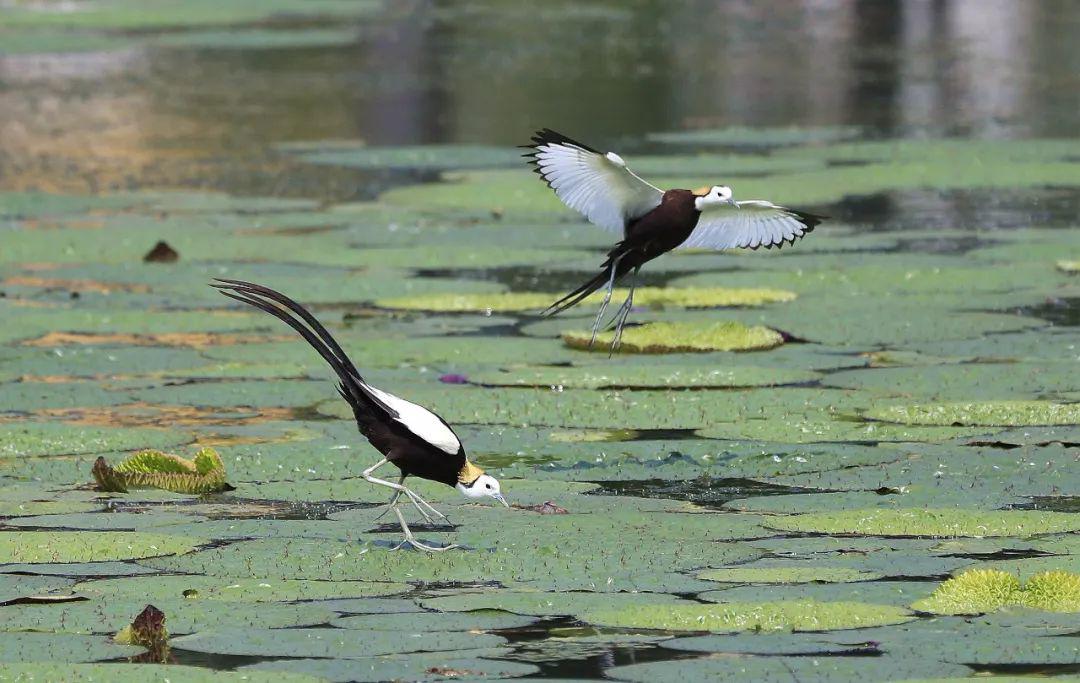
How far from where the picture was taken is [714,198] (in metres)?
7.53

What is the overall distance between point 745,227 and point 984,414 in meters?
1.27

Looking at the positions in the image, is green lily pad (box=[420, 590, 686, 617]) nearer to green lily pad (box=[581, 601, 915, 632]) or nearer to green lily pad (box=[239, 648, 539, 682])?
green lily pad (box=[581, 601, 915, 632])

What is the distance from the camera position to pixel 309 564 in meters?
6.63

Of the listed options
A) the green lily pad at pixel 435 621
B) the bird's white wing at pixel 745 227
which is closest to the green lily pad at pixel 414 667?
the green lily pad at pixel 435 621

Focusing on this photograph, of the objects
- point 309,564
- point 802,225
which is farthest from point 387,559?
point 802,225

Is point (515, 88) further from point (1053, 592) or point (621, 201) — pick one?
point (1053, 592)

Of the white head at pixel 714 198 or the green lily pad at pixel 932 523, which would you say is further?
the white head at pixel 714 198

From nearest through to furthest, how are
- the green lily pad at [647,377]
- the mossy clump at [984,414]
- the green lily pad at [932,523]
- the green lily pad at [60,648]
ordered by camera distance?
1. the green lily pad at [60,648]
2. the green lily pad at [932,523]
3. the mossy clump at [984,414]
4. the green lily pad at [647,377]

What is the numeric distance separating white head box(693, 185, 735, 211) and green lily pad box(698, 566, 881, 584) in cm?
151

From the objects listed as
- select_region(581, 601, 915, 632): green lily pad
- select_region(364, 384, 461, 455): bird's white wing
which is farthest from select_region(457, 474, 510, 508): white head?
select_region(581, 601, 915, 632): green lily pad

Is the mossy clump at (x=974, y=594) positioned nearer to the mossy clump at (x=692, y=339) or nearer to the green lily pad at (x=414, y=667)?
the green lily pad at (x=414, y=667)

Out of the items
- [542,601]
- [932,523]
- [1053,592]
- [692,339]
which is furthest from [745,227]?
[1053,592]

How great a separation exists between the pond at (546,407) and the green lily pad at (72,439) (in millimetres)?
22

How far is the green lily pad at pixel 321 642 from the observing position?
224 inches
